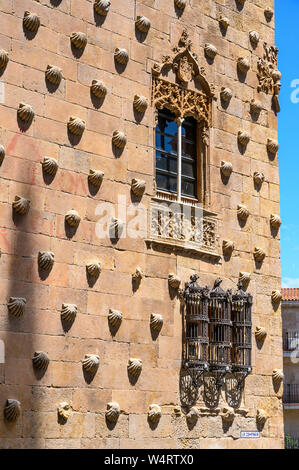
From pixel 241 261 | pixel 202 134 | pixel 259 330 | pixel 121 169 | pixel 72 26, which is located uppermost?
pixel 72 26

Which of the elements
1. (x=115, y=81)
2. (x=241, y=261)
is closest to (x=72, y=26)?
(x=115, y=81)

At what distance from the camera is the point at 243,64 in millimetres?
14453

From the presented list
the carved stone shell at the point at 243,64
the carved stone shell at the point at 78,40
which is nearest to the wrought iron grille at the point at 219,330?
the carved stone shell at the point at 243,64

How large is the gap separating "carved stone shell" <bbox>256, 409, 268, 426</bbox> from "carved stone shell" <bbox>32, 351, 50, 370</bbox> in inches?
167

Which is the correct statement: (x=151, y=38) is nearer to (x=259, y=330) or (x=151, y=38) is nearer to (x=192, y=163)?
(x=192, y=163)

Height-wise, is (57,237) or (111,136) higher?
(111,136)

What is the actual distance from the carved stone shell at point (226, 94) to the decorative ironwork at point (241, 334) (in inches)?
120

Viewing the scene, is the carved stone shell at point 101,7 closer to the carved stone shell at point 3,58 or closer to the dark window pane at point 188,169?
the carved stone shell at point 3,58

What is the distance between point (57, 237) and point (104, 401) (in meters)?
2.18

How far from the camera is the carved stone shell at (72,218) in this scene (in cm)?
1130

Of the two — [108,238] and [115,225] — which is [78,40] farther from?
[108,238]

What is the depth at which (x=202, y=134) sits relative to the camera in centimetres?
1363

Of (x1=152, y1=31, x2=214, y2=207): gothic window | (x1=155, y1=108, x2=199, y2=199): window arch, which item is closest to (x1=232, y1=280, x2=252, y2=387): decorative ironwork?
(x1=152, y1=31, x2=214, y2=207): gothic window

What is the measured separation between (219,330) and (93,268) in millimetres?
2512
